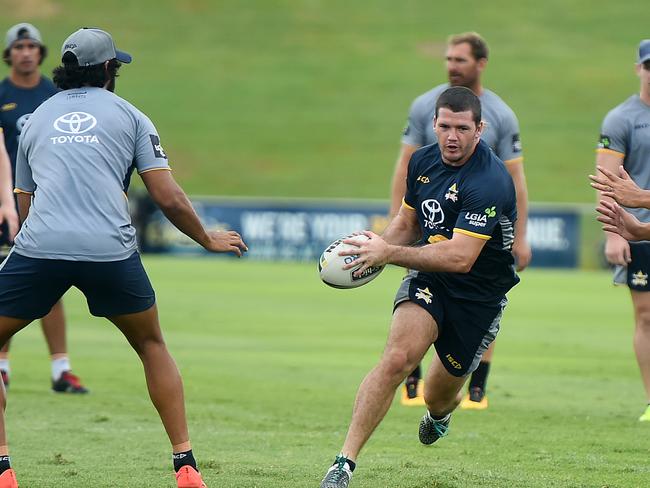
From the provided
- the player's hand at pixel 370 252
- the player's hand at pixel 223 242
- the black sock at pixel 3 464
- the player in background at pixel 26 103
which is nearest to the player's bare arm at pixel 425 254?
the player's hand at pixel 370 252

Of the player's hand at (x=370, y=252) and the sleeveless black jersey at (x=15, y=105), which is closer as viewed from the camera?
the player's hand at (x=370, y=252)

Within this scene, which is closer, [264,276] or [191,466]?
[191,466]

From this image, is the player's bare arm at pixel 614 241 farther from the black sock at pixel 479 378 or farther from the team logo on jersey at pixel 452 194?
the team logo on jersey at pixel 452 194

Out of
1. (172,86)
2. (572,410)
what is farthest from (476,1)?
(572,410)

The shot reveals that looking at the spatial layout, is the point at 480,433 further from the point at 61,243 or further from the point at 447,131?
the point at 61,243

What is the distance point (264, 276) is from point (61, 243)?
20223 mm

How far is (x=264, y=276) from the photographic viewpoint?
1062 inches

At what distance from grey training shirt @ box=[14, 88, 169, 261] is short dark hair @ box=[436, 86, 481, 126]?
1713 millimetres

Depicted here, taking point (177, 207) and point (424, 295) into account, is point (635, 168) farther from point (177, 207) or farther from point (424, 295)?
point (177, 207)

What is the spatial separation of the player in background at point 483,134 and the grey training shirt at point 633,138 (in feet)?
2.72

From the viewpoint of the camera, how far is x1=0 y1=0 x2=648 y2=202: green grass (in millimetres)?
54781

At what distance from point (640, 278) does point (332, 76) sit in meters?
54.5

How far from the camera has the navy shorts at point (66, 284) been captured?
6816 mm

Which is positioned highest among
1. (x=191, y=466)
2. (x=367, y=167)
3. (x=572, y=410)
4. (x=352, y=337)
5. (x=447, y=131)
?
(x=447, y=131)
